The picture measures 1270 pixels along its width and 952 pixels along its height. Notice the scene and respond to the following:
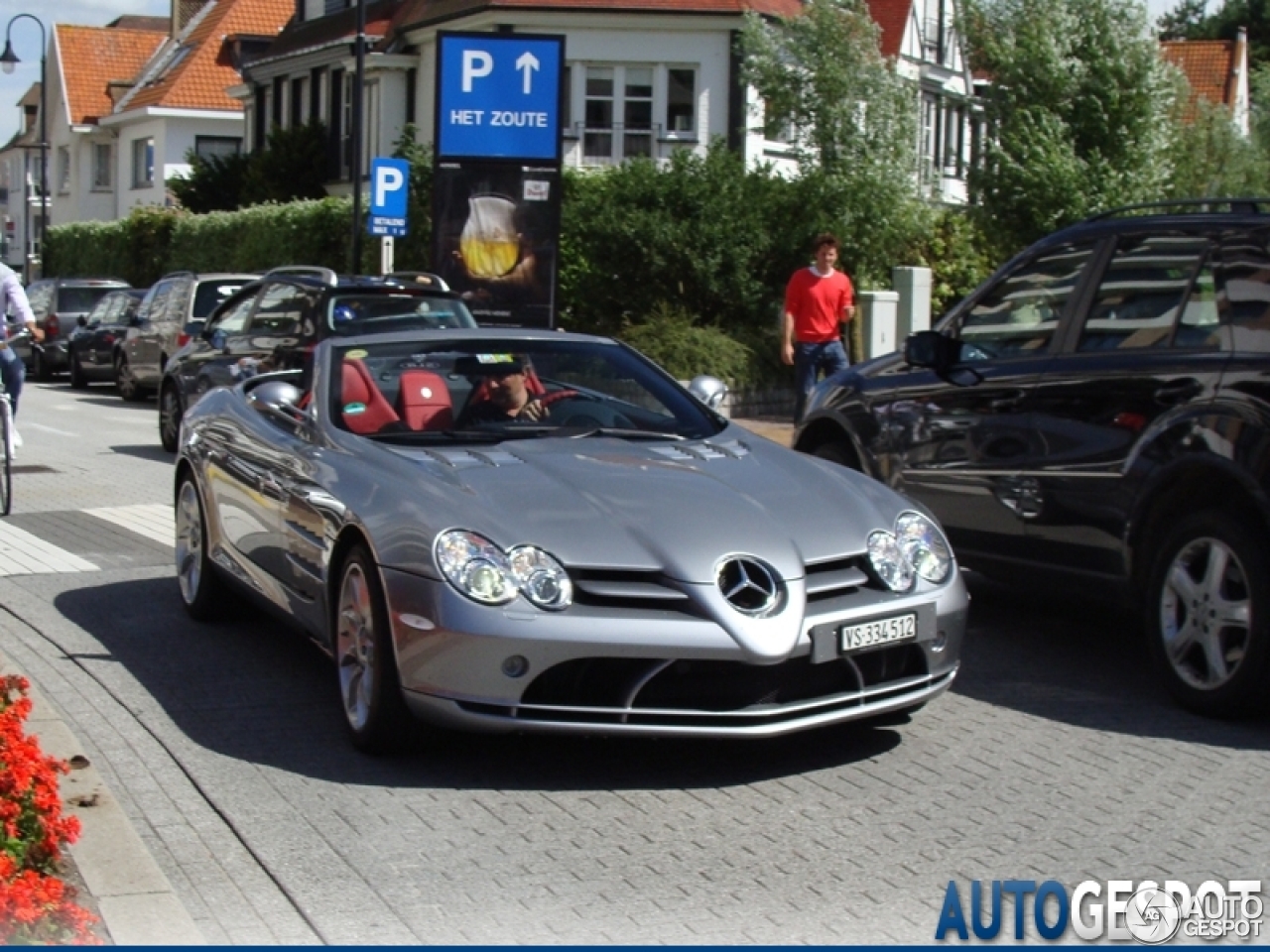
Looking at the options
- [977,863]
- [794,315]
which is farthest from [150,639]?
[794,315]

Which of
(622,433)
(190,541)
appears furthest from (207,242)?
(622,433)

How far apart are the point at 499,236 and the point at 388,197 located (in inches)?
116

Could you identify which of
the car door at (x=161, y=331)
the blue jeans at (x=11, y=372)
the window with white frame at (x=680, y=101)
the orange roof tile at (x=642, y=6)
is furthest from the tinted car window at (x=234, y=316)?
the window with white frame at (x=680, y=101)

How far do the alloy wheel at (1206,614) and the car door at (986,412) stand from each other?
108 cm

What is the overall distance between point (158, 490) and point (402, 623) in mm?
9009

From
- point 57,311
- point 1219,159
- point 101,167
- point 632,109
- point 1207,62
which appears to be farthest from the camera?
point 101,167

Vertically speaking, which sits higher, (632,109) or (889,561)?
(632,109)

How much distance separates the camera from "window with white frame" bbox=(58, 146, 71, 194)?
236ft

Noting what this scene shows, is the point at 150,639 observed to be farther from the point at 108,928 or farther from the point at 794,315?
the point at 794,315

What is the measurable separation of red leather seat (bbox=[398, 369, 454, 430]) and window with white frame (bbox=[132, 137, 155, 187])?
57939 millimetres

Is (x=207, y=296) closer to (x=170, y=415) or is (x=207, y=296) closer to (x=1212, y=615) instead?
(x=170, y=415)

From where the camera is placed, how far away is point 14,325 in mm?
13039

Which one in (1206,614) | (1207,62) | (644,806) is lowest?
(644,806)

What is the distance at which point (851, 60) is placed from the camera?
29016 millimetres
